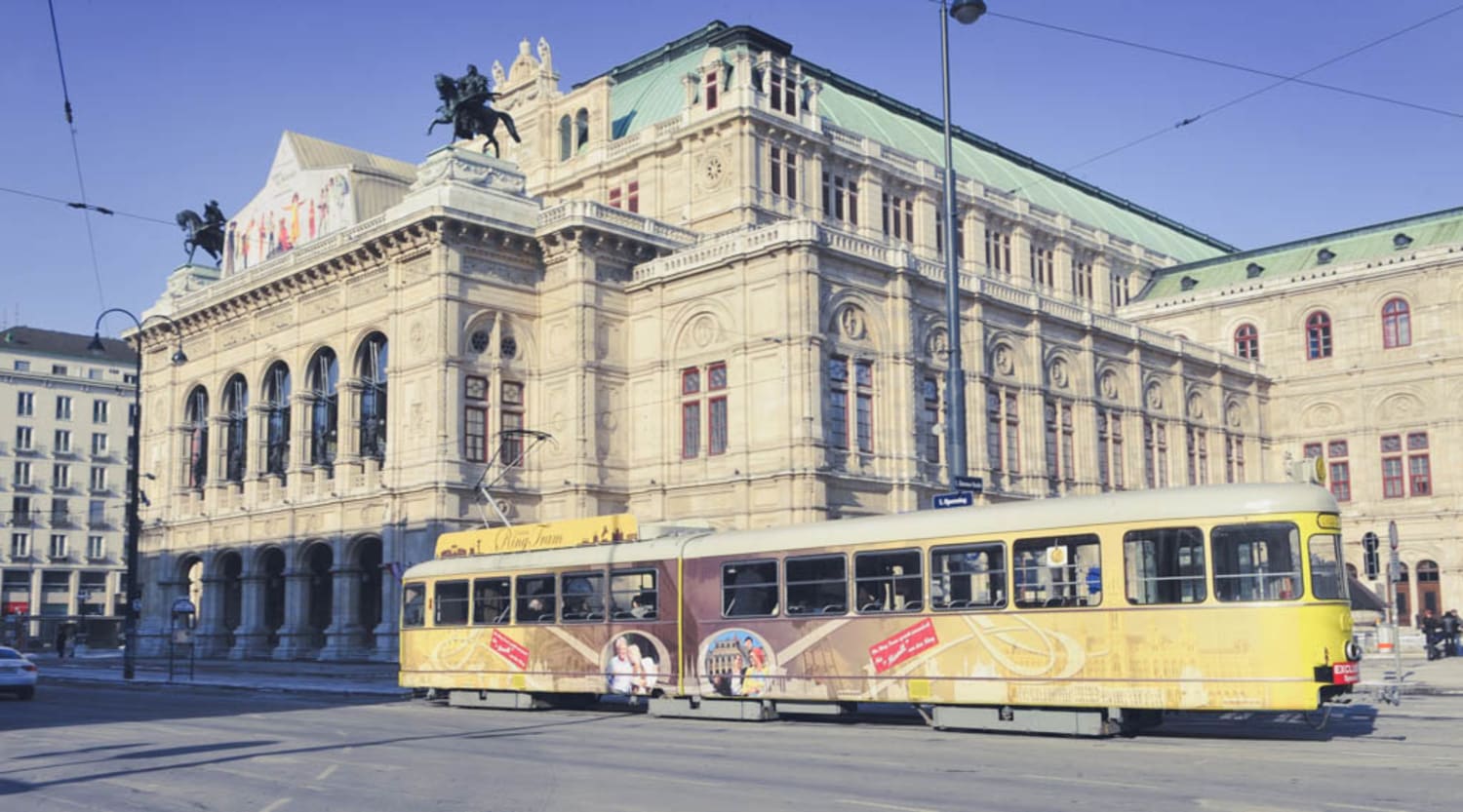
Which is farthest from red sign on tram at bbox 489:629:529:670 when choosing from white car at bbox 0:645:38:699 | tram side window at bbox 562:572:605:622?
white car at bbox 0:645:38:699

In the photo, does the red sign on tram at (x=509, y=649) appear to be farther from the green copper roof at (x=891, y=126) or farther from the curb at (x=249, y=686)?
the green copper roof at (x=891, y=126)

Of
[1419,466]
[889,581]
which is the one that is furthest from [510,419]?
[1419,466]

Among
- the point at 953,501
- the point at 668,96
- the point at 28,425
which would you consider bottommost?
the point at 953,501

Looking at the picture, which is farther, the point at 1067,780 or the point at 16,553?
the point at 16,553

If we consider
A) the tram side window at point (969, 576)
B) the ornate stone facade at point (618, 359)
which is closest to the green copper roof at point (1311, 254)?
the ornate stone facade at point (618, 359)

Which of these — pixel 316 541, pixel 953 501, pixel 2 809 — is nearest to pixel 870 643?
pixel 953 501

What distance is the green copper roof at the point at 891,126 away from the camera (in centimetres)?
5994

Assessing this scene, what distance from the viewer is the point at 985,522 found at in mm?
20641

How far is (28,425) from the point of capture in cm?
10019

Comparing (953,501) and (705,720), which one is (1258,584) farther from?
(705,720)

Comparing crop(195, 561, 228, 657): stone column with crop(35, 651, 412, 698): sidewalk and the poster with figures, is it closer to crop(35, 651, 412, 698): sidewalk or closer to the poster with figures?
crop(35, 651, 412, 698): sidewalk

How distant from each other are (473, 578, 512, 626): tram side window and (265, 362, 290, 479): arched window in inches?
1123

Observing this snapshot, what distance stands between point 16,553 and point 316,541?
59.5m

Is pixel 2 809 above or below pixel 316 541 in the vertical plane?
below
